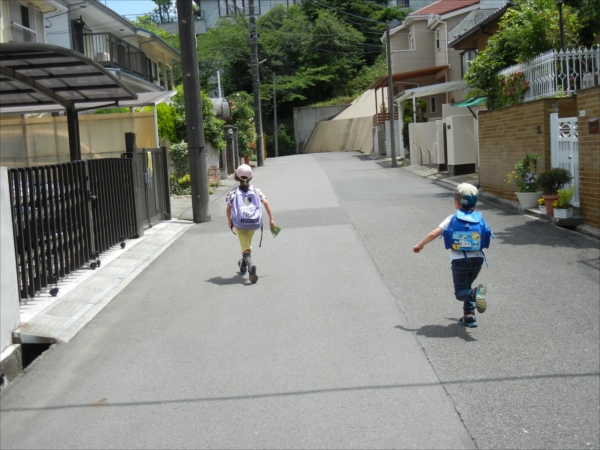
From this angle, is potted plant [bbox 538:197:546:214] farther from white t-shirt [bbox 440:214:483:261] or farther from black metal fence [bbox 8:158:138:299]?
black metal fence [bbox 8:158:138:299]

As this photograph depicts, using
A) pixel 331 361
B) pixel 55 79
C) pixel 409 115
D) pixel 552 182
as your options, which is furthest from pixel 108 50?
pixel 331 361

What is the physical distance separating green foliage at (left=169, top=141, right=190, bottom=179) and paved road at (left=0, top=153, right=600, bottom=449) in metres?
11.3

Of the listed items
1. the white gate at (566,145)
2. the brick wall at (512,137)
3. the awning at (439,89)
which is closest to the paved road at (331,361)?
the white gate at (566,145)

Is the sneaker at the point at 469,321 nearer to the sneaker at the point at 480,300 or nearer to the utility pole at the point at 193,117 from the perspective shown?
the sneaker at the point at 480,300

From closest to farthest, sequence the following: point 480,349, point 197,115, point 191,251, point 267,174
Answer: point 480,349, point 191,251, point 197,115, point 267,174

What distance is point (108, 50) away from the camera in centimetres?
3034

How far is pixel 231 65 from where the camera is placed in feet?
200

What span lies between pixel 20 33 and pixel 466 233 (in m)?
20.6

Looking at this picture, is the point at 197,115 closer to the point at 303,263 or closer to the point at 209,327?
the point at 303,263

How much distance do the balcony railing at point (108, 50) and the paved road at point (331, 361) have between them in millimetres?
19978

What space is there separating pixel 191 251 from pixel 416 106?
925 inches

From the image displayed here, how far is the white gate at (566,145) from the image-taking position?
1277 centimetres

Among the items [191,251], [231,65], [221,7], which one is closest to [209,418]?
[191,251]

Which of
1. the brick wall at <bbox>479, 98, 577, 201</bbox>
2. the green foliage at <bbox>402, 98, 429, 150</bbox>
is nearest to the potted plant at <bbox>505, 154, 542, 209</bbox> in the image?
the brick wall at <bbox>479, 98, 577, 201</bbox>
